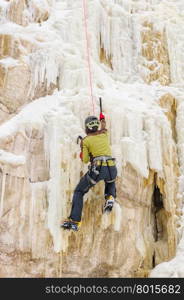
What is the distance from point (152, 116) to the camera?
26.8ft

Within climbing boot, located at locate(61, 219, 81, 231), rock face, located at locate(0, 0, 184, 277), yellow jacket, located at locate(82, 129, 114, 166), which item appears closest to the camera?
climbing boot, located at locate(61, 219, 81, 231)

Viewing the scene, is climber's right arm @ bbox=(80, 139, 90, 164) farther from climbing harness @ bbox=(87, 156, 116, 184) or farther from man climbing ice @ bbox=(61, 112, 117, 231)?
climbing harness @ bbox=(87, 156, 116, 184)

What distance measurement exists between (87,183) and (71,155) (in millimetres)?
881

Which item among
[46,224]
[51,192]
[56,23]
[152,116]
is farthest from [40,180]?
[56,23]

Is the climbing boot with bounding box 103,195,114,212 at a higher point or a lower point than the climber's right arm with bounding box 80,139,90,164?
lower

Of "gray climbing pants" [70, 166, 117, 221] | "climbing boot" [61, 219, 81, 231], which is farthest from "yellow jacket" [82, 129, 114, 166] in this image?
"climbing boot" [61, 219, 81, 231]

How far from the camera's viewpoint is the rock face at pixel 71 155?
704 cm

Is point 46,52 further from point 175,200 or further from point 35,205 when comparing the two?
point 175,200

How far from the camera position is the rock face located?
277 inches

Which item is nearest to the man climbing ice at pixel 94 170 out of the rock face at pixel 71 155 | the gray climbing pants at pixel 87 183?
the gray climbing pants at pixel 87 183

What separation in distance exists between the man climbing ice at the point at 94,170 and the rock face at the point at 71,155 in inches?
17.7

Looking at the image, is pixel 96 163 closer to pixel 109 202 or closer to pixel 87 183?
pixel 87 183

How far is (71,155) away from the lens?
7.29 metres

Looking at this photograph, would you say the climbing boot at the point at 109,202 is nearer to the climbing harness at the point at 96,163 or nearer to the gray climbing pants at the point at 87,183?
the gray climbing pants at the point at 87,183
